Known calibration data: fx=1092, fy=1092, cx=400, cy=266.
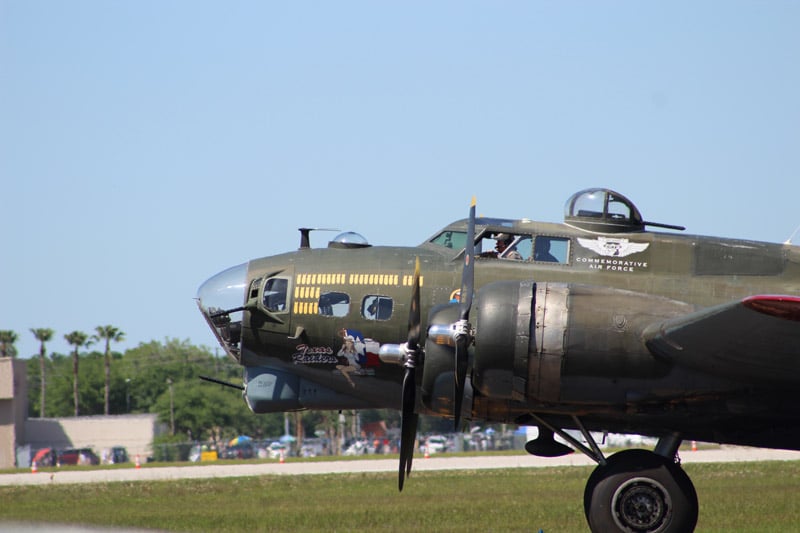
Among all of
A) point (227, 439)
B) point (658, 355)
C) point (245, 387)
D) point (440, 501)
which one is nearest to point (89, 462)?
point (227, 439)

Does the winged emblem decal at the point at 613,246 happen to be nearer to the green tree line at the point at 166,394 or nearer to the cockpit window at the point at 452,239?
the cockpit window at the point at 452,239

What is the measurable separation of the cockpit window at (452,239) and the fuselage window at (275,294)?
2250mm

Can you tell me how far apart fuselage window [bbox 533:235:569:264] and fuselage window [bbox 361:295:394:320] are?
2085 mm

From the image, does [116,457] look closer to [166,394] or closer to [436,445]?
[436,445]

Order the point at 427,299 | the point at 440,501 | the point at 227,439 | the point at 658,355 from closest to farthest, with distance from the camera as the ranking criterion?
the point at 658,355
the point at 427,299
the point at 440,501
the point at 227,439

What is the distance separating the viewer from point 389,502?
26.7m

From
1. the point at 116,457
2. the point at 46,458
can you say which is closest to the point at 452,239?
the point at 46,458

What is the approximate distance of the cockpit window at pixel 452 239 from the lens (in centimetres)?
1546

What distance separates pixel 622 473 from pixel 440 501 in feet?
45.4

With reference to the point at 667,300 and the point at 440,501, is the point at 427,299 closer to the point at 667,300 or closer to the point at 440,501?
the point at 667,300

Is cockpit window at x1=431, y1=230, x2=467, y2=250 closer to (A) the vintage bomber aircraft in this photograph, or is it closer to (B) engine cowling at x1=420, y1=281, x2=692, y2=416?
(A) the vintage bomber aircraft

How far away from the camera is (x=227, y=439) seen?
10600 centimetres

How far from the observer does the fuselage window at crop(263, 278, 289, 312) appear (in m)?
15.1

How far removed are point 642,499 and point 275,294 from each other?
5601mm
